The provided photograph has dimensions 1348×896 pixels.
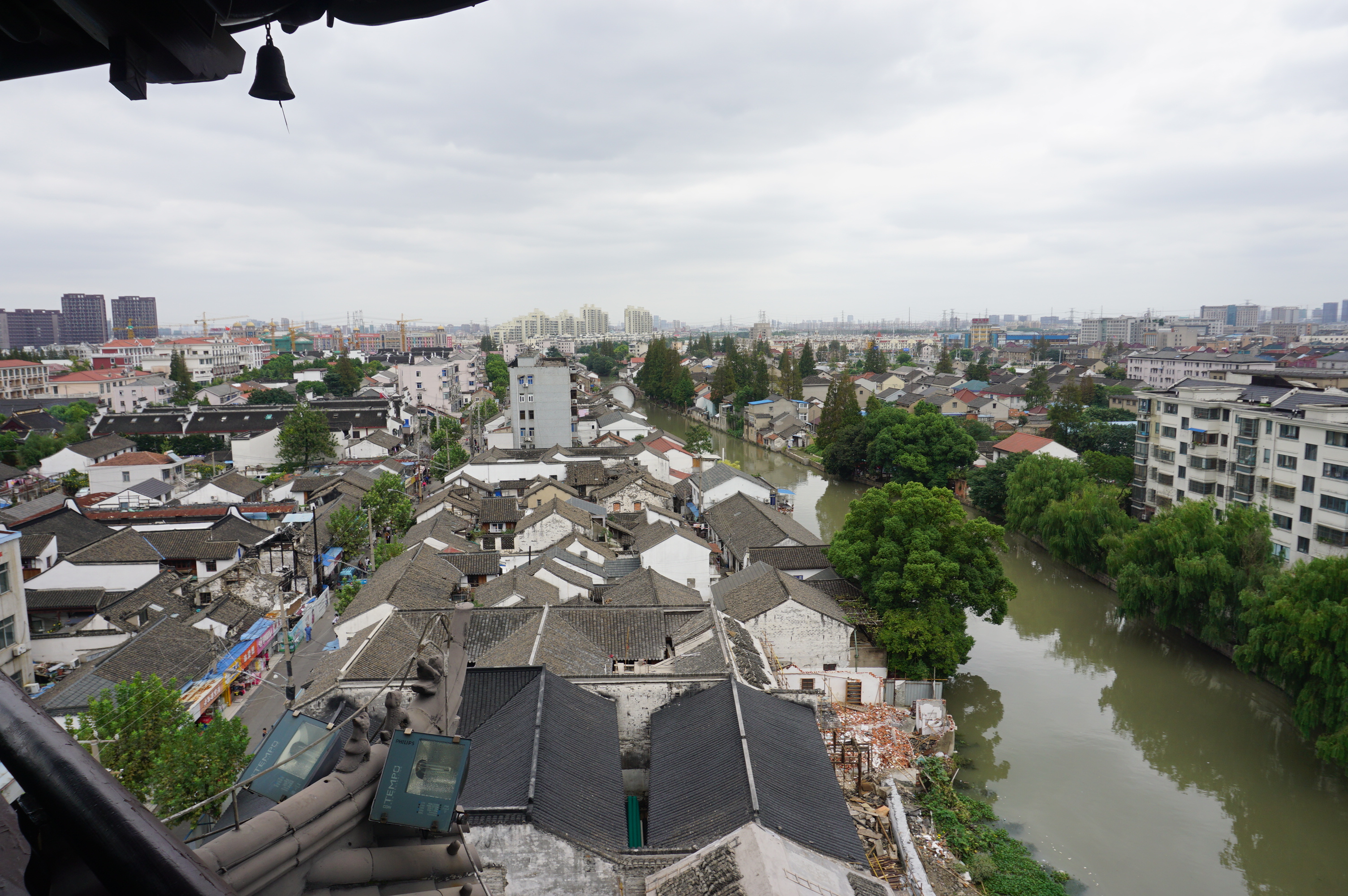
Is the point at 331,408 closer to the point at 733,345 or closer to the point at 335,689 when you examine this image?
the point at 733,345

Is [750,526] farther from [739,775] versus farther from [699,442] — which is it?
[699,442]

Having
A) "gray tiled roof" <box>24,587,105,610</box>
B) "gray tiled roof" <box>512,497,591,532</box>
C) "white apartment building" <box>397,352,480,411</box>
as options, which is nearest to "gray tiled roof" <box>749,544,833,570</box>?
"gray tiled roof" <box>512,497,591,532</box>

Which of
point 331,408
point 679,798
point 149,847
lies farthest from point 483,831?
point 331,408

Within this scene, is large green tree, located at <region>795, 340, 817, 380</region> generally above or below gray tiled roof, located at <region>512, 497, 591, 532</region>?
above

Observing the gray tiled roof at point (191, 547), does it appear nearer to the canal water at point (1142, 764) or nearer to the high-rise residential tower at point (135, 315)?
the canal water at point (1142, 764)

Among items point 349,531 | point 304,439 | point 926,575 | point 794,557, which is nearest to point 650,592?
point 794,557

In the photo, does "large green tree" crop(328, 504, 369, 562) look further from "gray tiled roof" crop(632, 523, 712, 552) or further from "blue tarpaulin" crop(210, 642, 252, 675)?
"gray tiled roof" crop(632, 523, 712, 552)

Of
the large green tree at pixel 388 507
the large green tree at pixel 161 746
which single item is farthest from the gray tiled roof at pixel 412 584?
the large green tree at pixel 161 746
